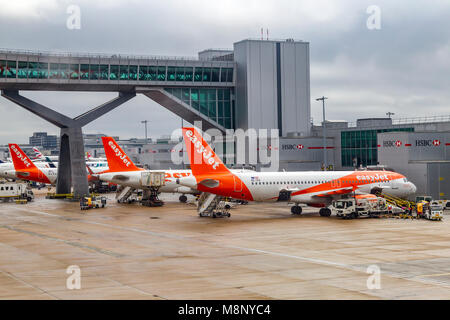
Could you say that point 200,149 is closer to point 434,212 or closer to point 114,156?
point 434,212

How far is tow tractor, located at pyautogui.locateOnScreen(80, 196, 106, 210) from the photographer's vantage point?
72.4 m

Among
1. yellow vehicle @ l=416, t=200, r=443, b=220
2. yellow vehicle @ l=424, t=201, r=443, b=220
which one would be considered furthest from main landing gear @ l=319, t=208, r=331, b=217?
yellow vehicle @ l=424, t=201, r=443, b=220

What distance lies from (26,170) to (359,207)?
64116 mm

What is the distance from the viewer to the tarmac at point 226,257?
25.1 meters

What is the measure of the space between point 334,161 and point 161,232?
53.5 metres

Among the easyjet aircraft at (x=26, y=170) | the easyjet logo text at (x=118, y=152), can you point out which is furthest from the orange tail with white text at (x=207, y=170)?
the easyjet aircraft at (x=26, y=170)

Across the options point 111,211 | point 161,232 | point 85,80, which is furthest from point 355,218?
point 85,80

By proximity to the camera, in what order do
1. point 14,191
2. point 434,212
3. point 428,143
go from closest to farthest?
point 434,212 → point 428,143 → point 14,191

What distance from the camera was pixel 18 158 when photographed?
98.5 metres

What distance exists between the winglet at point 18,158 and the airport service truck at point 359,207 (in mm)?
60894

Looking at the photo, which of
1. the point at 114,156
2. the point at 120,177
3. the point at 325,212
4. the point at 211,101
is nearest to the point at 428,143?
the point at 325,212

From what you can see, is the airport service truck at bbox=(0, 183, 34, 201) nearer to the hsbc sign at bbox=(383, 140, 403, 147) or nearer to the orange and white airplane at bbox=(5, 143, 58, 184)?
the orange and white airplane at bbox=(5, 143, 58, 184)

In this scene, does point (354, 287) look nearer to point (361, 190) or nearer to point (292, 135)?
point (361, 190)

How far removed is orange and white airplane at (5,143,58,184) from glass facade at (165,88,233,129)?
28.0 m
